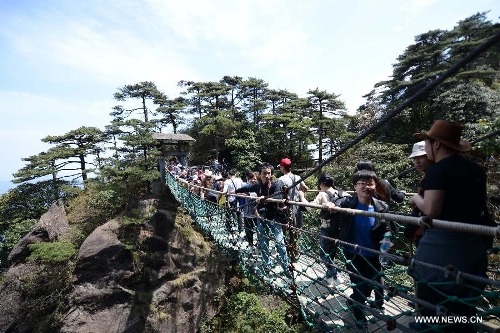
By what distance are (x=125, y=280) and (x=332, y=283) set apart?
6321 mm

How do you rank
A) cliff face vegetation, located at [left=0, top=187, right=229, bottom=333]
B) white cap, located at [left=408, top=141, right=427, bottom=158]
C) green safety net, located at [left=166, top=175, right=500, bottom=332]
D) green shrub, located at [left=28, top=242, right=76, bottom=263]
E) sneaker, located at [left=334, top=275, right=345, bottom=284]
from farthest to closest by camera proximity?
green shrub, located at [left=28, top=242, right=76, bottom=263] < cliff face vegetation, located at [left=0, top=187, right=229, bottom=333] < sneaker, located at [left=334, top=275, right=345, bottom=284] < white cap, located at [left=408, top=141, right=427, bottom=158] < green safety net, located at [left=166, top=175, right=500, bottom=332]

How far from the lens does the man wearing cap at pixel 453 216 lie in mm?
909

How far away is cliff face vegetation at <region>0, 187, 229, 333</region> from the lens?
6.54 m

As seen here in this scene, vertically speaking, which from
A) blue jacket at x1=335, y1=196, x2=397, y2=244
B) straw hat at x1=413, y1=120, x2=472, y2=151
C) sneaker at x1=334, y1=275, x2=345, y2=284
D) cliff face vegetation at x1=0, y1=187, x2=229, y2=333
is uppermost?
straw hat at x1=413, y1=120, x2=472, y2=151

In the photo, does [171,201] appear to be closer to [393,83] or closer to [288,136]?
[288,136]

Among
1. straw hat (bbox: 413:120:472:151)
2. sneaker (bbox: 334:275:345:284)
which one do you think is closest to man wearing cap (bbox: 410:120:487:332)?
straw hat (bbox: 413:120:472:151)

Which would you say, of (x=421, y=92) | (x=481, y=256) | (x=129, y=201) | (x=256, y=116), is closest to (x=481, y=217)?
(x=481, y=256)

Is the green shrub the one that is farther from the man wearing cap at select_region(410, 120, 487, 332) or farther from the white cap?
the man wearing cap at select_region(410, 120, 487, 332)

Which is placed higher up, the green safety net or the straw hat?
the straw hat

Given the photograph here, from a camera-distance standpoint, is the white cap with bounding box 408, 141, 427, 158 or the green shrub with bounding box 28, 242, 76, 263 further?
the green shrub with bounding box 28, 242, 76, 263

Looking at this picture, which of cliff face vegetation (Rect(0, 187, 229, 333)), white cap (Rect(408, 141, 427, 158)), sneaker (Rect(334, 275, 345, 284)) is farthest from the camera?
cliff face vegetation (Rect(0, 187, 229, 333))

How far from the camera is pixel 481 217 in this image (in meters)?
0.99

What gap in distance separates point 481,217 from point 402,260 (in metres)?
0.33

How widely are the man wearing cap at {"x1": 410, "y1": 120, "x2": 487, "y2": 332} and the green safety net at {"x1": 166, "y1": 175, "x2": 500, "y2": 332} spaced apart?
29mm
